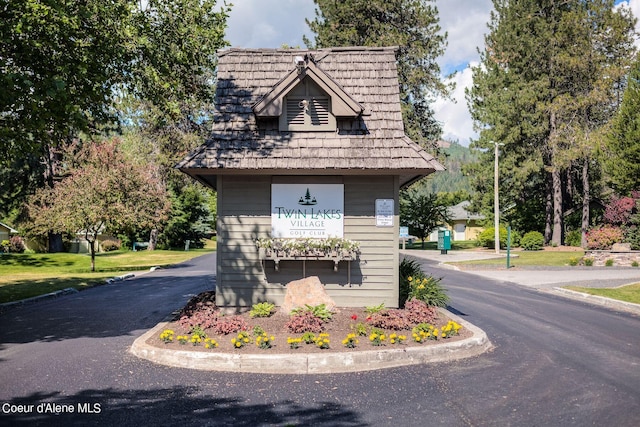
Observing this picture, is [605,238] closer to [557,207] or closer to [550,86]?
[557,207]

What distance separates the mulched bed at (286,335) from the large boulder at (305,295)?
0.76 ft

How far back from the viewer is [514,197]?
49844 mm

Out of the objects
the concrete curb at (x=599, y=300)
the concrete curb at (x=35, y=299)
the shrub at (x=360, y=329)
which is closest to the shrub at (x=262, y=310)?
the shrub at (x=360, y=329)

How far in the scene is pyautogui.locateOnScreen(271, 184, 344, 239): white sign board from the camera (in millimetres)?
11906

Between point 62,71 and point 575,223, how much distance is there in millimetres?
49478

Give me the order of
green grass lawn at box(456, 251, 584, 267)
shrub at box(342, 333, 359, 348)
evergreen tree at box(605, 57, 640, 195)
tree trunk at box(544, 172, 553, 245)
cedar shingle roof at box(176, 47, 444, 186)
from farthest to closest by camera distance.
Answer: tree trunk at box(544, 172, 553, 245), evergreen tree at box(605, 57, 640, 195), green grass lawn at box(456, 251, 584, 267), cedar shingle roof at box(176, 47, 444, 186), shrub at box(342, 333, 359, 348)

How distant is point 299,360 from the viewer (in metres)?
8.23

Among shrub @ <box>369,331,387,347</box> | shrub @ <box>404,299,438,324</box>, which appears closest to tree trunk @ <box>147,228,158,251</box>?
shrub @ <box>404,299,438,324</box>

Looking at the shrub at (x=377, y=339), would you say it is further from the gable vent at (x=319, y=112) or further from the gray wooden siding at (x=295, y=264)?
the gable vent at (x=319, y=112)

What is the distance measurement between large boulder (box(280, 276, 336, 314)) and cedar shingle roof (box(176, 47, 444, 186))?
8.56 ft

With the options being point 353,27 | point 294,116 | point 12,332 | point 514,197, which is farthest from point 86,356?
point 514,197

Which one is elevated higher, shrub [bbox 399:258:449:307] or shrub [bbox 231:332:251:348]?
shrub [bbox 399:258:449:307]

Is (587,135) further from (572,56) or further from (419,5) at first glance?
(419,5)

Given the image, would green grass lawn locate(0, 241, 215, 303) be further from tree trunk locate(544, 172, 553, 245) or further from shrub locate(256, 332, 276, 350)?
tree trunk locate(544, 172, 553, 245)
